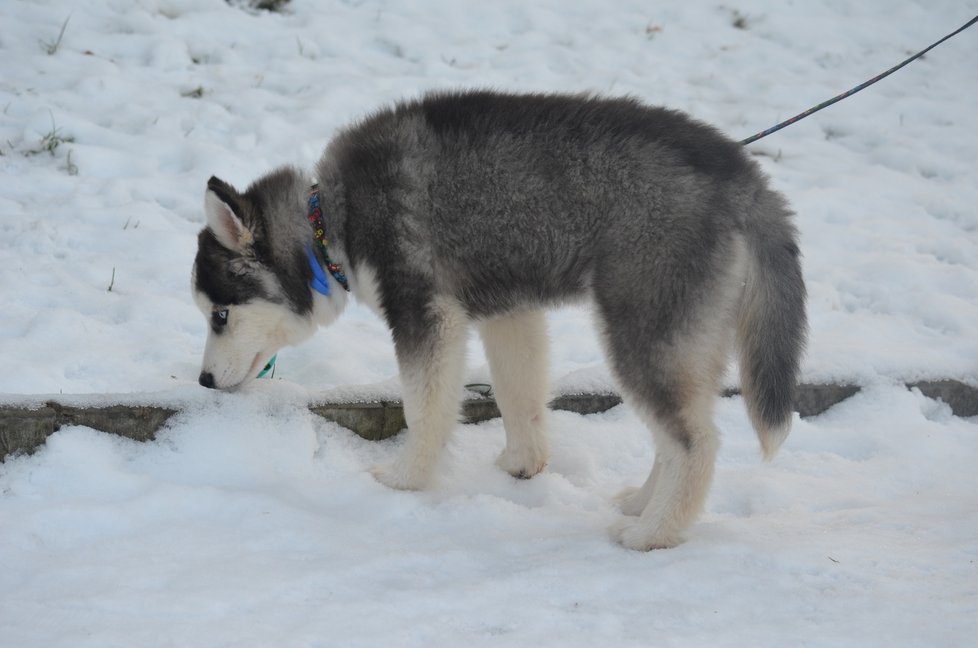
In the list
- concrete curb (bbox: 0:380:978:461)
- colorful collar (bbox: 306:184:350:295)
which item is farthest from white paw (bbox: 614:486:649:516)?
colorful collar (bbox: 306:184:350:295)

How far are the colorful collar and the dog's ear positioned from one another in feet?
0.90

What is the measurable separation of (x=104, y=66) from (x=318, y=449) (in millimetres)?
4622

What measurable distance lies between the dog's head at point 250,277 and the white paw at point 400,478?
772mm

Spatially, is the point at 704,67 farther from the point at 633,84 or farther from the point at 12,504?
the point at 12,504

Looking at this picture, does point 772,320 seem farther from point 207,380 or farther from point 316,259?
point 207,380

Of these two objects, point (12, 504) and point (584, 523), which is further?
point (584, 523)

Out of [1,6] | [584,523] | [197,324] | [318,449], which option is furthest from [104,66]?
[584,523]

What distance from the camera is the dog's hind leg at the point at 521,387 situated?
427 centimetres

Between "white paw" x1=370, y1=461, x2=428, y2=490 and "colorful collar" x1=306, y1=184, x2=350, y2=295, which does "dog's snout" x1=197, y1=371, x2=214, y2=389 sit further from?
"white paw" x1=370, y1=461, x2=428, y2=490

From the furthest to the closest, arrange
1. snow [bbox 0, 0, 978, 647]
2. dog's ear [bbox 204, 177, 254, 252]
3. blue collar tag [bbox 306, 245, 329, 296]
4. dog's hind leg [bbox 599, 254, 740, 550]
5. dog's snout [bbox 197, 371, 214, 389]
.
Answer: blue collar tag [bbox 306, 245, 329, 296] → dog's snout [bbox 197, 371, 214, 389] → dog's ear [bbox 204, 177, 254, 252] → dog's hind leg [bbox 599, 254, 740, 550] → snow [bbox 0, 0, 978, 647]

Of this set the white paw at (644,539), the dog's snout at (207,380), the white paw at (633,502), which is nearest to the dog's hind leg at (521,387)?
the white paw at (633,502)

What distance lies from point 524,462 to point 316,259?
1.30 m

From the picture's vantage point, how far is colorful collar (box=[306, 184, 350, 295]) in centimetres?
416

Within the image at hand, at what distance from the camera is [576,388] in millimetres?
4730
